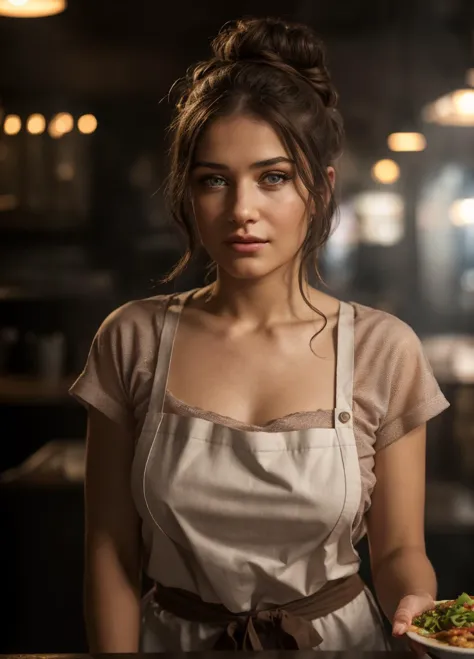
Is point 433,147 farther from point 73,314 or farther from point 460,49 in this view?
point 73,314

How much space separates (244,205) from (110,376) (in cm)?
41

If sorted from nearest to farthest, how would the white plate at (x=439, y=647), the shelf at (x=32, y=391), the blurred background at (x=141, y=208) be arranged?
the white plate at (x=439, y=647), the blurred background at (x=141, y=208), the shelf at (x=32, y=391)

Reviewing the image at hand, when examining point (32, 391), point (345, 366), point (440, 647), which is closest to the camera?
point (440, 647)

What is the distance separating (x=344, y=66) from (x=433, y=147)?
290 mm

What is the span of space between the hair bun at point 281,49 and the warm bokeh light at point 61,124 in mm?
751

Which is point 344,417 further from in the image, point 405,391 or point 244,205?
point 244,205

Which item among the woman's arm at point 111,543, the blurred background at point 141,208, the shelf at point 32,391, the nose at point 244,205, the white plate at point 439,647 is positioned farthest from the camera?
the shelf at point 32,391

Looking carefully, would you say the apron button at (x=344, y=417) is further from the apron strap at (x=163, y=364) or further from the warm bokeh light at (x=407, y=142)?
the warm bokeh light at (x=407, y=142)

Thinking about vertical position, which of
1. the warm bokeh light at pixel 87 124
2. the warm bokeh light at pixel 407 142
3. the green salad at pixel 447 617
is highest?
the warm bokeh light at pixel 87 124

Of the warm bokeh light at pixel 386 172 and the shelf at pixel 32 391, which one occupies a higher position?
the warm bokeh light at pixel 386 172

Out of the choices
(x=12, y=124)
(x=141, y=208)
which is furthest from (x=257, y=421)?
(x=12, y=124)

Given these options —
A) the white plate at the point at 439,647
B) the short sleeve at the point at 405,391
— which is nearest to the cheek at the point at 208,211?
the short sleeve at the point at 405,391

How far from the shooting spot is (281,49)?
1714 millimetres

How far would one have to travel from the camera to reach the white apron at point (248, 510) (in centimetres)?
163
